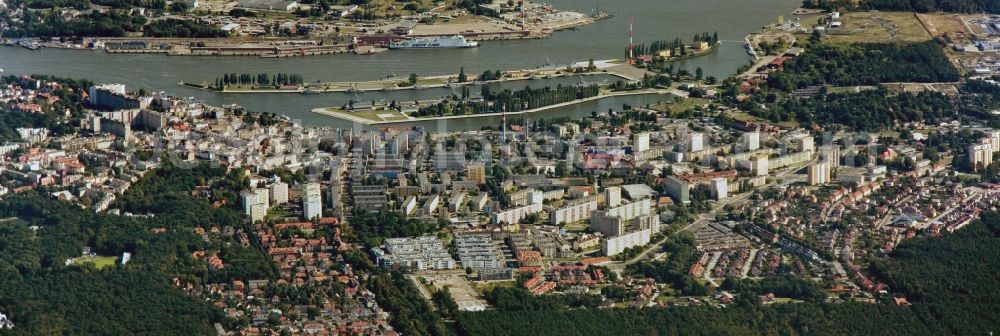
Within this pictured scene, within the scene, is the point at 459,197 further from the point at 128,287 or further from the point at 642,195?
the point at 128,287

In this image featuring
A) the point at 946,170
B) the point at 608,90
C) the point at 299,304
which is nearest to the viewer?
the point at 299,304

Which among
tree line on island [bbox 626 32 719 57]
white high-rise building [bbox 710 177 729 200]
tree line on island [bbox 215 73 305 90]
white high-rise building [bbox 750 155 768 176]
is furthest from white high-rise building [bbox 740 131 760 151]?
tree line on island [bbox 215 73 305 90]

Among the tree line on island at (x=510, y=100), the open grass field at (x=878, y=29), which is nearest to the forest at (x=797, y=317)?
the tree line on island at (x=510, y=100)

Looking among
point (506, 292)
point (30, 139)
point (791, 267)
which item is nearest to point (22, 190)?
point (30, 139)

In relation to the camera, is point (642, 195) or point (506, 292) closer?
point (506, 292)

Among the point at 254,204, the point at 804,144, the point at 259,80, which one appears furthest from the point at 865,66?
the point at 254,204

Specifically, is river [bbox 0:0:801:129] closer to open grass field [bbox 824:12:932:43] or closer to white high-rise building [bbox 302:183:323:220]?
open grass field [bbox 824:12:932:43]
